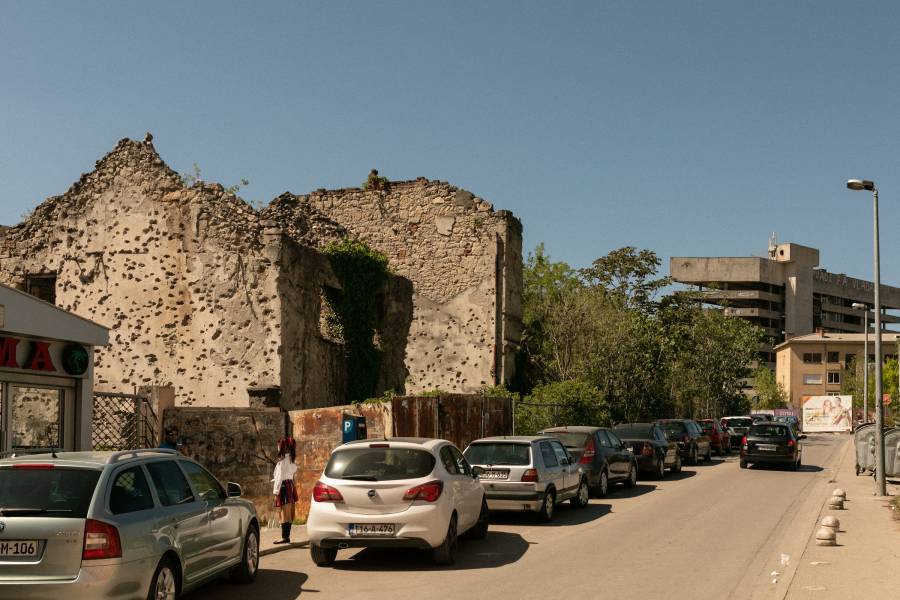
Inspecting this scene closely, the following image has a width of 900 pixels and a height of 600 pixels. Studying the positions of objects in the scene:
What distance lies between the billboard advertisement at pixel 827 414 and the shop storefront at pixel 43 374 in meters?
71.6

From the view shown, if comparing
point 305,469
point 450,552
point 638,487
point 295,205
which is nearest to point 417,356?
point 295,205

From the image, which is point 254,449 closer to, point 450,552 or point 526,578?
point 450,552

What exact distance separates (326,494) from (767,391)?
358 feet

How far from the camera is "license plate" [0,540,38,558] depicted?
7570mm

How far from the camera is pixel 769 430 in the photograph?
101 feet

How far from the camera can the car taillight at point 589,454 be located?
68.1ft

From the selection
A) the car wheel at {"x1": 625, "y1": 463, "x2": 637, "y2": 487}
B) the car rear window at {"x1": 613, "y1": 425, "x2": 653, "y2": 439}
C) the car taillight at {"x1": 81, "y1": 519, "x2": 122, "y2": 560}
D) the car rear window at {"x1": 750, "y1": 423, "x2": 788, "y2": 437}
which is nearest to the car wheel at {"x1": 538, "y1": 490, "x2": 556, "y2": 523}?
the car wheel at {"x1": 625, "y1": 463, "x2": 637, "y2": 487}

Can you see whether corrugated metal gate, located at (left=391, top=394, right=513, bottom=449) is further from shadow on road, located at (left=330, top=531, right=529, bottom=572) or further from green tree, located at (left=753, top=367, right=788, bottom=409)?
green tree, located at (left=753, top=367, right=788, bottom=409)

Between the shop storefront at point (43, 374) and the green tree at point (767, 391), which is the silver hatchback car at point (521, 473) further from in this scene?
the green tree at point (767, 391)

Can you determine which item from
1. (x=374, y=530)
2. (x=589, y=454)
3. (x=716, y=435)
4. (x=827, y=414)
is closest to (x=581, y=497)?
(x=589, y=454)

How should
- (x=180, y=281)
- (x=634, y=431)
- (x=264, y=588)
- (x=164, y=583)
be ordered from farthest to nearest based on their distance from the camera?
(x=634, y=431) < (x=180, y=281) < (x=264, y=588) < (x=164, y=583)

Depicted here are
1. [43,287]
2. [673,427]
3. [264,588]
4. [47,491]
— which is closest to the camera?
[47,491]

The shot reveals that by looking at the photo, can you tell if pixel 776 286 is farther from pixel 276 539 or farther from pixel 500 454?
pixel 276 539

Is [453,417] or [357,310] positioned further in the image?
[357,310]
